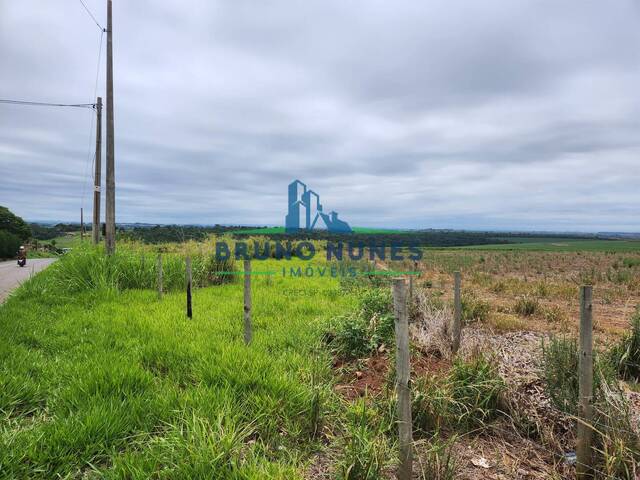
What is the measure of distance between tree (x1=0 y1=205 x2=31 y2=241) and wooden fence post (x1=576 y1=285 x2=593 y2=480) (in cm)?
5406

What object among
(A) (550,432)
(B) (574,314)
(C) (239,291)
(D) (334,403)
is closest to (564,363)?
(A) (550,432)

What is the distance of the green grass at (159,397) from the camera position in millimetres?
2471

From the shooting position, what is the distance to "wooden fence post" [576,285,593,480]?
268 centimetres

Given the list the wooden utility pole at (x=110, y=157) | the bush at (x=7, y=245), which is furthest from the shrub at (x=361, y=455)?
the bush at (x=7, y=245)

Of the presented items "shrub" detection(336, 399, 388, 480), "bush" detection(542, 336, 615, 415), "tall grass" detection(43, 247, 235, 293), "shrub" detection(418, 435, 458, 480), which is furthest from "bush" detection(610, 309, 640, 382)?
"tall grass" detection(43, 247, 235, 293)

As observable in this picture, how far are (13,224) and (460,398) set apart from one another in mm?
56527

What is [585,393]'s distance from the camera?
2.72 metres

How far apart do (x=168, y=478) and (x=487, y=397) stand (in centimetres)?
286

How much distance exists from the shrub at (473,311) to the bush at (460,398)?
11.4 ft

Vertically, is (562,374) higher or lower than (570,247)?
higher

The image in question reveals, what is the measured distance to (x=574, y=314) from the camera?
867cm

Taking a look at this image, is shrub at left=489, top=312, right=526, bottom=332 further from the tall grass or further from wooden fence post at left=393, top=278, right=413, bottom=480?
the tall grass

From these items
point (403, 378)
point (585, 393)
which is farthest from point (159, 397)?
point (585, 393)

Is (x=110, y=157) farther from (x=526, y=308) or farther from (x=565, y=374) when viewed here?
(x=526, y=308)
